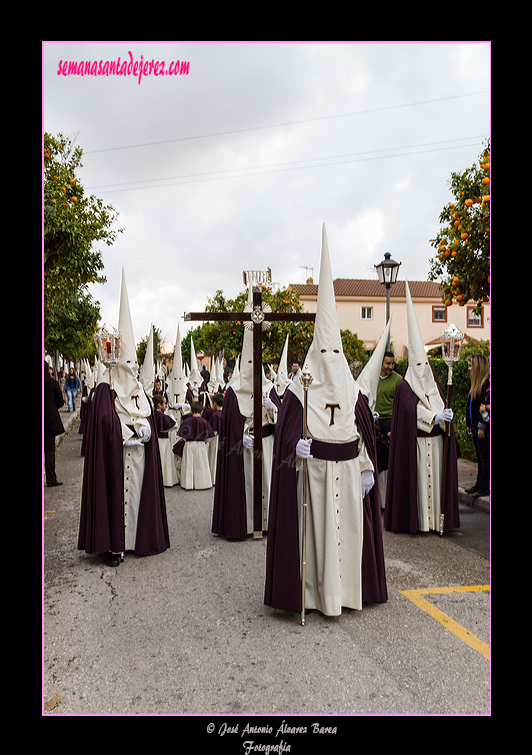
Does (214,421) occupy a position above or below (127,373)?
below

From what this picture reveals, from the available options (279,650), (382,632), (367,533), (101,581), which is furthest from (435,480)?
(101,581)

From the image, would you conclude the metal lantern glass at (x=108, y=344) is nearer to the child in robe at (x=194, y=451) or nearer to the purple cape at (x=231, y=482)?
the purple cape at (x=231, y=482)

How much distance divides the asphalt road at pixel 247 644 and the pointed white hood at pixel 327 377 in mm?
1507

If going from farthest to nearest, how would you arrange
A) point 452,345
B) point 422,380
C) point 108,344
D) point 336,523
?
point 422,380 → point 452,345 → point 108,344 → point 336,523

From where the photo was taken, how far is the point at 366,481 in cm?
429

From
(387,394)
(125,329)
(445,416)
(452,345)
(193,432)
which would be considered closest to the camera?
(125,329)

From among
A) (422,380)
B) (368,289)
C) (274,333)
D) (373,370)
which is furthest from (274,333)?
(368,289)

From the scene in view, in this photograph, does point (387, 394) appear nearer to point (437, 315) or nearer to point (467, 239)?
point (467, 239)

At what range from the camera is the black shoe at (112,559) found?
5496 mm

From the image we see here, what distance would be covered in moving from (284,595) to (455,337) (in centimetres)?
364

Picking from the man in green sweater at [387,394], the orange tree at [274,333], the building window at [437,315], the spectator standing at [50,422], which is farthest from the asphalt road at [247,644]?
the building window at [437,315]

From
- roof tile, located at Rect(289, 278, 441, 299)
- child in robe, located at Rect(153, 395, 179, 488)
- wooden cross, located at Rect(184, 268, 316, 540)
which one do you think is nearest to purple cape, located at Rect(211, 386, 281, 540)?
wooden cross, located at Rect(184, 268, 316, 540)

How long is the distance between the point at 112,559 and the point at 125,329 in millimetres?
2423
